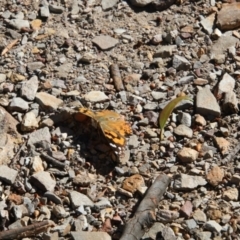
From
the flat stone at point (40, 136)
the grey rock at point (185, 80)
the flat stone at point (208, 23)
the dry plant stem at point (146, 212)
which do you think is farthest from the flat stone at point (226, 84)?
the flat stone at point (40, 136)

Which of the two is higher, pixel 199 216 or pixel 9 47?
pixel 9 47

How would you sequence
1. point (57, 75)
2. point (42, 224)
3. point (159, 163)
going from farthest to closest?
1. point (57, 75)
2. point (159, 163)
3. point (42, 224)

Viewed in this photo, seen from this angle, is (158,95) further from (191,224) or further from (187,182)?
(191,224)

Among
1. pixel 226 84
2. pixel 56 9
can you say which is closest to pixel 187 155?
pixel 226 84

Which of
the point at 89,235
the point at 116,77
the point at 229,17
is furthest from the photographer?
the point at 229,17

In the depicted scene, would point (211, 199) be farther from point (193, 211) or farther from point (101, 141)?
point (101, 141)

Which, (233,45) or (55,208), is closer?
(55,208)

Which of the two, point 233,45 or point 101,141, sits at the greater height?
point 233,45

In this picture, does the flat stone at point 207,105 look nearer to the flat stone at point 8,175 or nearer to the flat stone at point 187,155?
the flat stone at point 187,155

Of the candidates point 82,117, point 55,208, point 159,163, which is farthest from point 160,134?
point 55,208
